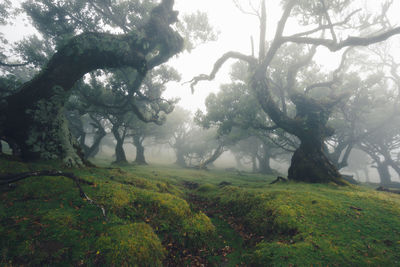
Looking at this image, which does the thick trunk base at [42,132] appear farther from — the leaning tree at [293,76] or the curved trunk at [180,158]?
the curved trunk at [180,158]

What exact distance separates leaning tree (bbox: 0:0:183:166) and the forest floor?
137cm

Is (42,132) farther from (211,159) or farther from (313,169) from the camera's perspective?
(211,159)

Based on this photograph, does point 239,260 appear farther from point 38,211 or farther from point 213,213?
point 38,211

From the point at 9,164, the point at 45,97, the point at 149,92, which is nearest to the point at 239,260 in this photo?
the point at 9,164

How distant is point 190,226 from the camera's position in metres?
6.06

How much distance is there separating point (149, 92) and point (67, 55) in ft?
61.2

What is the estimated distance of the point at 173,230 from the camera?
19.0ft

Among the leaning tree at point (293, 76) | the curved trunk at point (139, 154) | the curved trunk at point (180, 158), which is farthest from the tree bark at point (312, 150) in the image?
the curved trunk at point (180, 158)

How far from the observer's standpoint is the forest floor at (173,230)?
3.88m

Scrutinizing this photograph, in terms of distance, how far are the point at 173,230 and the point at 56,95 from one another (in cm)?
940

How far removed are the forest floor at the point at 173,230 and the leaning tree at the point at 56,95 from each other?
4.50ft

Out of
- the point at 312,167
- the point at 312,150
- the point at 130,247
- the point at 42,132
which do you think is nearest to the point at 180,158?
the point at 312,150

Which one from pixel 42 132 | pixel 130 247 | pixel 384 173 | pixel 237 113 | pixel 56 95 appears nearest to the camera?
pixel 130 247

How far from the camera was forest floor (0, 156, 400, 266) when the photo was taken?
388 cm
